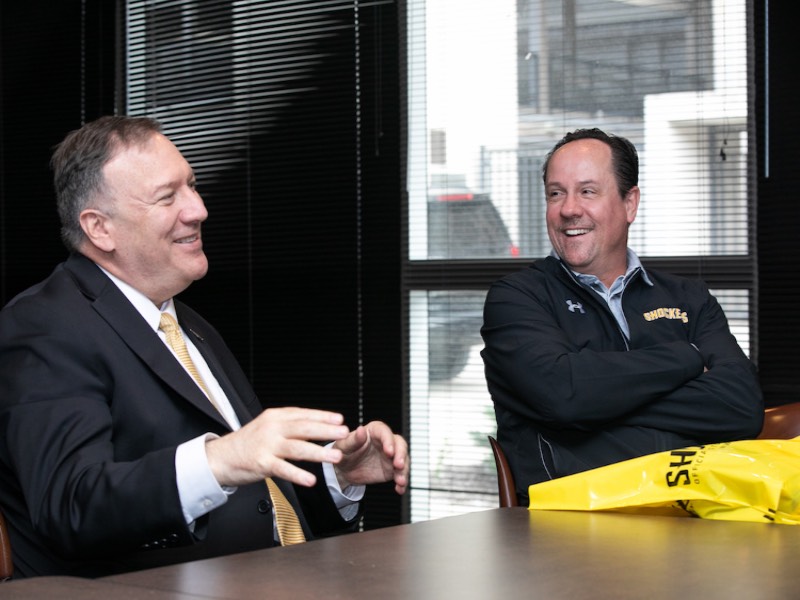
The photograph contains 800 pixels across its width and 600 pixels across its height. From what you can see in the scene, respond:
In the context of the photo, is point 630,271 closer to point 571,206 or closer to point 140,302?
point 571,206

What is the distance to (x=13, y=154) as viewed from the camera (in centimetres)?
501

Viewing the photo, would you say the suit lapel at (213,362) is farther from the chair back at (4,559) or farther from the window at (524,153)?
the window at (524,153)


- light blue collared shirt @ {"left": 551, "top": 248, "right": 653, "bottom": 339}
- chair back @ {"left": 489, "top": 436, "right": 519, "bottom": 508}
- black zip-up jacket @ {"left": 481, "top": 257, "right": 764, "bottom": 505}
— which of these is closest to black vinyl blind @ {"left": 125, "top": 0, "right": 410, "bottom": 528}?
light blue collared shirt @ {"left": 551, "top": 248, "right": 653, "bottom": 339}

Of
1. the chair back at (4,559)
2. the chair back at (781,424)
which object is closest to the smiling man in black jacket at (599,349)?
the chair back at (781,424)

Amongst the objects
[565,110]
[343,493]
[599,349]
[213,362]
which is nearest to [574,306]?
[599,349]

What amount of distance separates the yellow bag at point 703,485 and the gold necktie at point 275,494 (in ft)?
1.73

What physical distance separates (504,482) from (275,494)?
0.58 metres

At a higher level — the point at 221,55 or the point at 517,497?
the point at 221,55

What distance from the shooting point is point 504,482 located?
7.98ft

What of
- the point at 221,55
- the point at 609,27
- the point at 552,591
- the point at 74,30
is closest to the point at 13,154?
the point at 74,30

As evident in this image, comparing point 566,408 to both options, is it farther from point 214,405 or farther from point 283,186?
point 283,186

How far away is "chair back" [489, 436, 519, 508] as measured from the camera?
7.97 feet

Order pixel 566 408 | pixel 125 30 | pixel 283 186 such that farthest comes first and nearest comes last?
pixel 125 30, pixel 283 186, pixel 566 408

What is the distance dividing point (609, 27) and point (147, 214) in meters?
2.27
